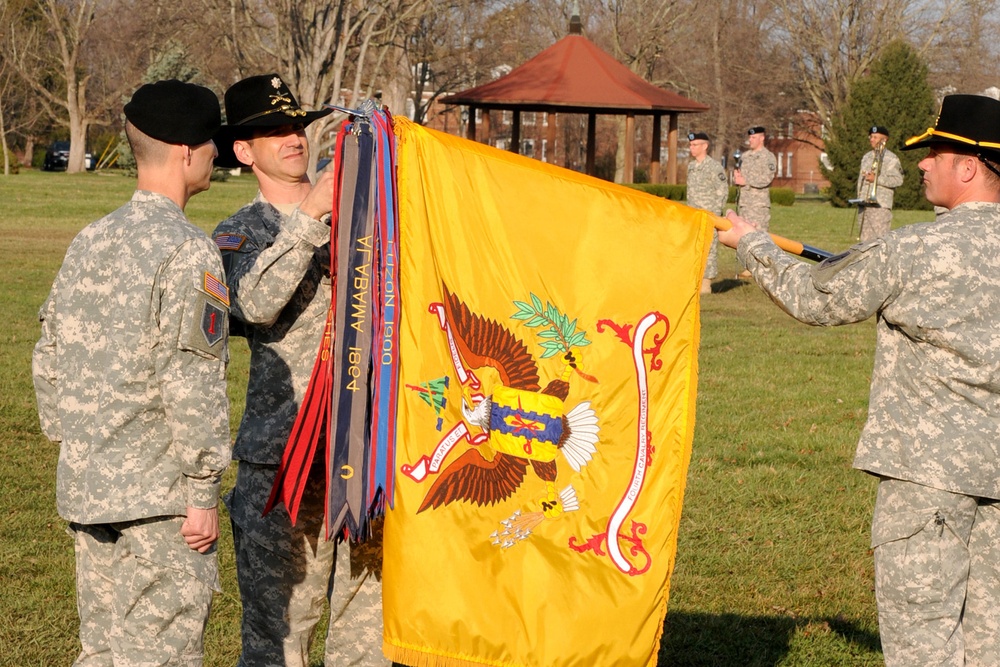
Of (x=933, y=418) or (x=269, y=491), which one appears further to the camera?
(x=269, y=491)

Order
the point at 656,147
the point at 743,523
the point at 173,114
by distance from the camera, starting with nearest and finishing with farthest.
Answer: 1. the point at 173,114
2. the point at 743,523
3. the point at 656,147

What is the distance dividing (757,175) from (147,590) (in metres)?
16.5

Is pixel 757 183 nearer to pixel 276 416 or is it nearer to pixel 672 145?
pixel 276 416

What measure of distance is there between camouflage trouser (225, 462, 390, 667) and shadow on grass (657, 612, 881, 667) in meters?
1.54

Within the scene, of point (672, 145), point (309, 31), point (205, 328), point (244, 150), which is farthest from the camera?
point (672, 145)

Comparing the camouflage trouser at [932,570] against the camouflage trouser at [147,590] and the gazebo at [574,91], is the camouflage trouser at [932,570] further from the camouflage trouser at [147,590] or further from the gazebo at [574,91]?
the gazebo at [574,91]

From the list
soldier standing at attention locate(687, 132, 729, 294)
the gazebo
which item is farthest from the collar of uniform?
the gazebo

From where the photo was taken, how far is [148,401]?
363 centimetres

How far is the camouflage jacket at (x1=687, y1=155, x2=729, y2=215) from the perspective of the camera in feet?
58.0

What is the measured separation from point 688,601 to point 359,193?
3004 mm

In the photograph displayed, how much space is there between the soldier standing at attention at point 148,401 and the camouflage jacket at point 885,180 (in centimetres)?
1670

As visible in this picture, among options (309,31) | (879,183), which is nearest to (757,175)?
(879,183)

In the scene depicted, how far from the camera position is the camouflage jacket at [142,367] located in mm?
3564

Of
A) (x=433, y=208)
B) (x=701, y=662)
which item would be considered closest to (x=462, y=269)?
(x=433, y=208)
